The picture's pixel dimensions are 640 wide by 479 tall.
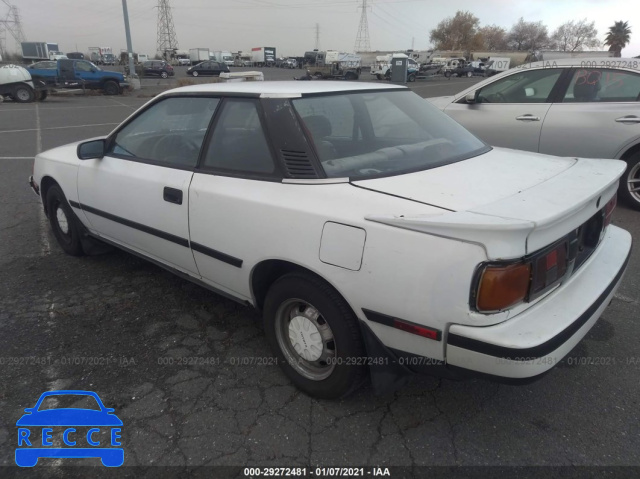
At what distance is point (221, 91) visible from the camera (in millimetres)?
2789

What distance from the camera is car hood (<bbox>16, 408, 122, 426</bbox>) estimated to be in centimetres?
226

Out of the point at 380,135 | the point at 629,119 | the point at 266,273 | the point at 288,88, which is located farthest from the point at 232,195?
the point at 629,119

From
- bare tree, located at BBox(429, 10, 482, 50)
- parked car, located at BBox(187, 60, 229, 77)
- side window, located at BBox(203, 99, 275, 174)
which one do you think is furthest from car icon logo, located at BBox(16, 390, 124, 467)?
bare tree, located at BBox(429, 10, 482, 50)

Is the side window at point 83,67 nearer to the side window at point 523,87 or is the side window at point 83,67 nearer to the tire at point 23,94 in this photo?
the tire at point 23,94

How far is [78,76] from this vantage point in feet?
80.3

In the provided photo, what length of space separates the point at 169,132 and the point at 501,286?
2442mm

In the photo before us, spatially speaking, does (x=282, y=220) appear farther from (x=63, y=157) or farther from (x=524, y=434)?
(x=63, y=157)

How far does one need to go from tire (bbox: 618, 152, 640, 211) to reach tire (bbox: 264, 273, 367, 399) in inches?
183

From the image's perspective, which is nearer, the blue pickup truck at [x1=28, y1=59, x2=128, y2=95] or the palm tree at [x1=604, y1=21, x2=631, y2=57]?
the blue pickup truck at [x1=28, y1=59, x2=128, y2=95]

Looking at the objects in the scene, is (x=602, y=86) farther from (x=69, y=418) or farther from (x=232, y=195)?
(x=69, y=418)

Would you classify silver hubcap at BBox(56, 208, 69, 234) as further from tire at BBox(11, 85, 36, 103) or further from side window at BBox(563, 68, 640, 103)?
tire at BBox(11, 85, 36, 103)

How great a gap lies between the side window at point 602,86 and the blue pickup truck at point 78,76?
81.9 feet

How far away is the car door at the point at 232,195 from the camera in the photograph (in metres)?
2.37

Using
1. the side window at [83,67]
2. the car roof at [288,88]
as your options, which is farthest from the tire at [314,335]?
the side window at [83,67]
